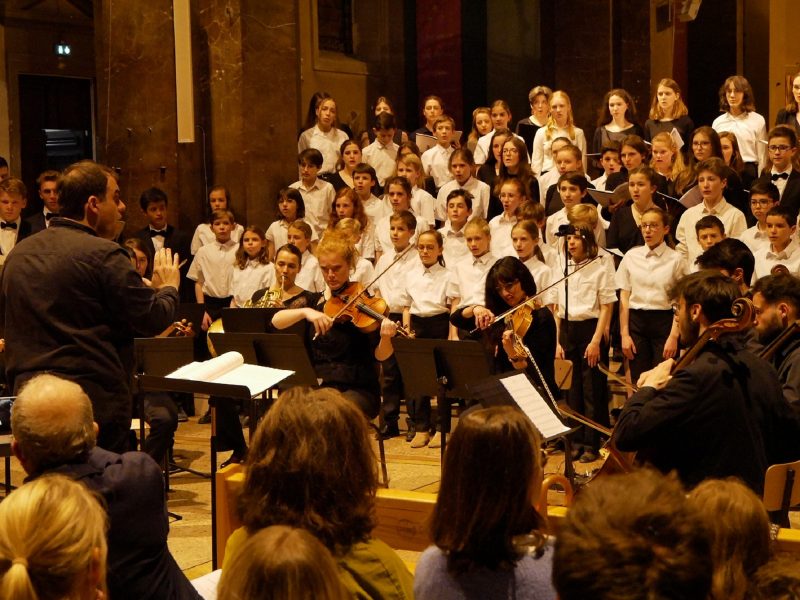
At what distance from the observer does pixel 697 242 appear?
7.16 metres

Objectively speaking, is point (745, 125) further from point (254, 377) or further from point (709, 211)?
point (254, 377)

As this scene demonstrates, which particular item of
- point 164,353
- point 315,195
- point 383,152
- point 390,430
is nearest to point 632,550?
point 164,353

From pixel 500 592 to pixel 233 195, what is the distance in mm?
7894

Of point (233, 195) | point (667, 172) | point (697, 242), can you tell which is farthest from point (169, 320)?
point (233, 195)

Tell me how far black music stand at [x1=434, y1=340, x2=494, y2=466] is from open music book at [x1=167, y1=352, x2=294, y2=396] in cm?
132

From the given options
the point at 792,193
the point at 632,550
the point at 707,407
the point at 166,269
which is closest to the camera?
the point at 632,550

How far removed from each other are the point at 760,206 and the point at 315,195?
3.93 m

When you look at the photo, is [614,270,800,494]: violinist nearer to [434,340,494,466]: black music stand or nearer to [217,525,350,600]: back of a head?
[434,340,494,466]: black music stand

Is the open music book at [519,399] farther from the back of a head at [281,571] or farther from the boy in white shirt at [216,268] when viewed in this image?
the boy in white shirt at [216,268]

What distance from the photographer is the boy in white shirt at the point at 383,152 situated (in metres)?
10.3

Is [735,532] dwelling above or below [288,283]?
below

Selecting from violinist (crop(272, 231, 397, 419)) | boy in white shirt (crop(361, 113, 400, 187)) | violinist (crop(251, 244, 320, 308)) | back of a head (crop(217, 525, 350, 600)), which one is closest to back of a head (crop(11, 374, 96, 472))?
back of a head (crop(217, 525, 350, 600))

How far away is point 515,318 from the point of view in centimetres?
622

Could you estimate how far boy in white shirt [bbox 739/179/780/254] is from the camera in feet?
23.0
